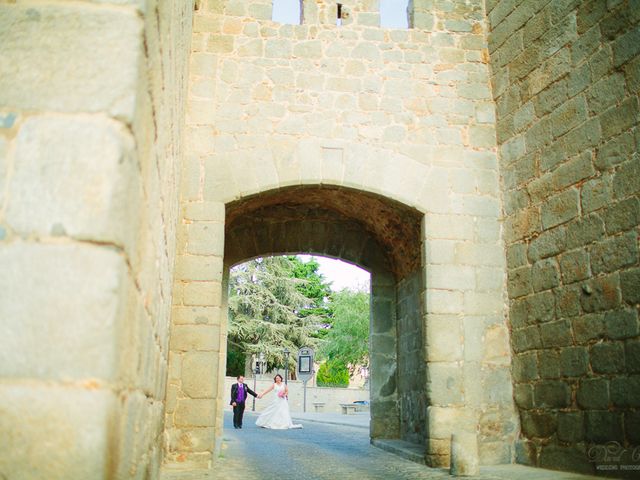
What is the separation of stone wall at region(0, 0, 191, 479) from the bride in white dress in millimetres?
10921

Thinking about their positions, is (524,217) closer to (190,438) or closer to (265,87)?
(265,87)

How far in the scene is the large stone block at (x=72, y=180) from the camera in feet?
4.58

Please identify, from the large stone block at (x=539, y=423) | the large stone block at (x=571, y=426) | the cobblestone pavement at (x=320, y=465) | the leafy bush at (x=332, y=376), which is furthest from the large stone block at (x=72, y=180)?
the leafy bush at (x=332, y=376)

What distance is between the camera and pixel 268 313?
28.5m

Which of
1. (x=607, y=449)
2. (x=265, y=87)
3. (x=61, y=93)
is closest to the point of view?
(x=61, y=93)

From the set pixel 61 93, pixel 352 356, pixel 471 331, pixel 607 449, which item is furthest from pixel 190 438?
pixel 352 356

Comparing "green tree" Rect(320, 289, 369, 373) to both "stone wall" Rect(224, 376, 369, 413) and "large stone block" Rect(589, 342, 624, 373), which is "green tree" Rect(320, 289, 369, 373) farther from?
"large stone block" Rect(589, 342, 624, 373)

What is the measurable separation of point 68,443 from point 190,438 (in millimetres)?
4025

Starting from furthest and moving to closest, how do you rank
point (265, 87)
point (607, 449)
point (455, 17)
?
point (455, 17) → point (265, 87) → point (607, 449)

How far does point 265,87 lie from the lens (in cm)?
602

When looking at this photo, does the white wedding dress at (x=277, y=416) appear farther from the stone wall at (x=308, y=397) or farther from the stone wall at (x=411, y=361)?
the stone wall at (x=308, y=397)

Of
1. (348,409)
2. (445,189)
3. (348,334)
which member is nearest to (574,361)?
(445,189)

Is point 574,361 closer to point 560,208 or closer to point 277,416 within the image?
point 560,208

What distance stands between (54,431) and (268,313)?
2742cm
